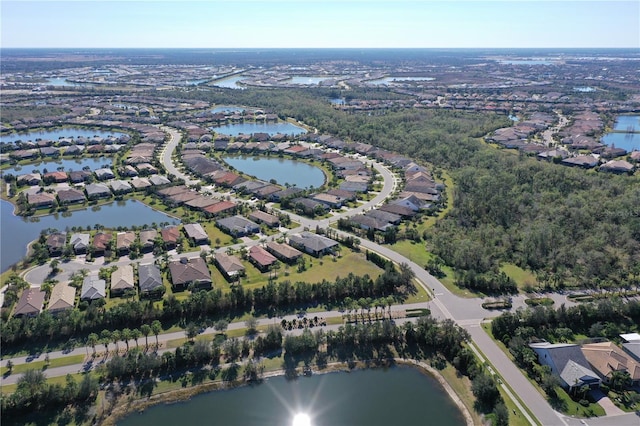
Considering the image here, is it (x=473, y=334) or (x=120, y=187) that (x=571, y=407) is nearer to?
(x=473, y=334)

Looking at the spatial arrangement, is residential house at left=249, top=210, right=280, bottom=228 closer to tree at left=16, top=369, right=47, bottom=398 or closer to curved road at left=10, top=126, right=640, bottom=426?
curved road at left=10, top=126, right=640, bottom=426

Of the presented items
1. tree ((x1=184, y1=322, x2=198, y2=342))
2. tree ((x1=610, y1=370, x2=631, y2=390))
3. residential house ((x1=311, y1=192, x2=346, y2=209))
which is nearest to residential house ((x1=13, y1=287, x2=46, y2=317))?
tree ((x1=184, y1=322, x2=198, y2=342))

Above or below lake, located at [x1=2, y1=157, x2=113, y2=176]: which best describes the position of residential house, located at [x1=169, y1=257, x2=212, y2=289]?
below

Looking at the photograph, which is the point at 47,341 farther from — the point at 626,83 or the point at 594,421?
the point at 626,83

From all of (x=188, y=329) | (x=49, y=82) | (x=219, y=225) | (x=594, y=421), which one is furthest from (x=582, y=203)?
(x=49, y=82)

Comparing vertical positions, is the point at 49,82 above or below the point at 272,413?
above

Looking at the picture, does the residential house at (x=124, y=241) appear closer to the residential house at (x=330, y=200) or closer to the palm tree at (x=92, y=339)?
the palm tree at (x=92, y=339)

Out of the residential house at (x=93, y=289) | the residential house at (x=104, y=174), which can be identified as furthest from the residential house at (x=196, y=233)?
the residential house at (x=104, y=174)
